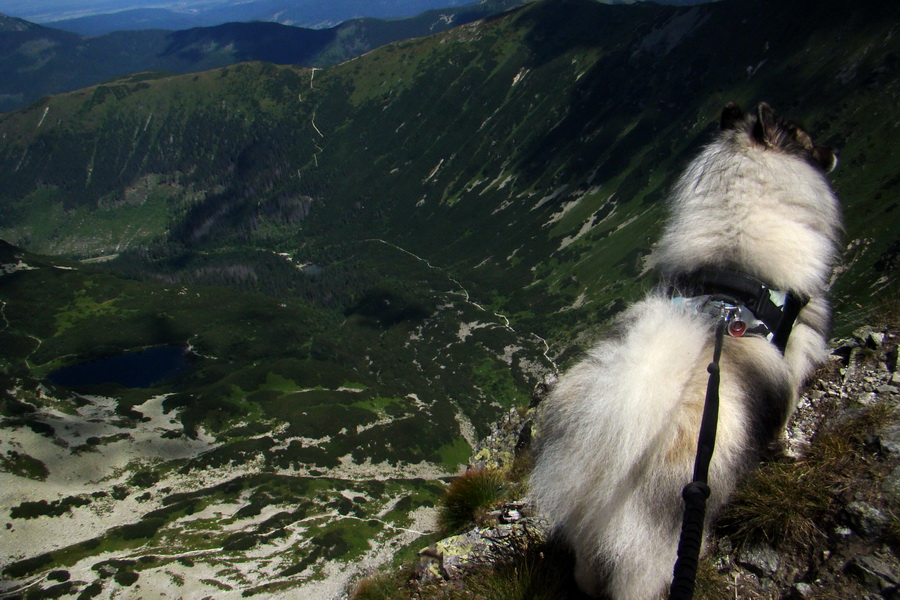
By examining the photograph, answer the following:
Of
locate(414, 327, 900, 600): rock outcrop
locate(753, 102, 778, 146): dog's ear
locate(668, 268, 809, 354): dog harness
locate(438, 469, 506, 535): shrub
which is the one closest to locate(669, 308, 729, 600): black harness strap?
locate(668, 268, 809, 354): dog harness

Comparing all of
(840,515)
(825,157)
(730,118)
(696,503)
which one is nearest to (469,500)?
(840,515)

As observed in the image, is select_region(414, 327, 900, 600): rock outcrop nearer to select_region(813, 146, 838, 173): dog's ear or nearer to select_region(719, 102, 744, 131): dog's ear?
select_region(813, 146, 838, 173): dog's ear

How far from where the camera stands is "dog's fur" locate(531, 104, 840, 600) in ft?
15.3

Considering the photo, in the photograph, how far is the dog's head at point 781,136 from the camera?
650cm

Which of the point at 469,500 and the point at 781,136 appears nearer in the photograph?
the point at 781,136

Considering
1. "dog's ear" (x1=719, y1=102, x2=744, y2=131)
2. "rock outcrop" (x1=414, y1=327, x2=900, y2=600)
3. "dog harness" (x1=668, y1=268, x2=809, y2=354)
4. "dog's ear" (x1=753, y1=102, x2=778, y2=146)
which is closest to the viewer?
"rock outcrop" (x1=414, y1=327, x2=900, y2=600)

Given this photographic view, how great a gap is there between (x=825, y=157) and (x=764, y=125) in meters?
0.84

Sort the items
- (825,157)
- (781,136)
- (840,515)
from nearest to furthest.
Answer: (840,515)
(781,136)
(825,157)

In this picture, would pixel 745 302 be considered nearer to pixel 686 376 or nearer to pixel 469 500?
pixel 686 376

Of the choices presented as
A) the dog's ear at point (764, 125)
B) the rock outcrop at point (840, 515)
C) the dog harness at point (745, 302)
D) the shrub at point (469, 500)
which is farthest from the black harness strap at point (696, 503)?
the shrub at point (469, 500)

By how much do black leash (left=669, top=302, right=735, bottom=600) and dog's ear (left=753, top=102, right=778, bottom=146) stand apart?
3112 mm

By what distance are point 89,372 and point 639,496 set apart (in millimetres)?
229588

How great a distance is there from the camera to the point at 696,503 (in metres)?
3.92

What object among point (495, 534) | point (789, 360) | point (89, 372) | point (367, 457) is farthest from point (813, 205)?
point (89, 372)
